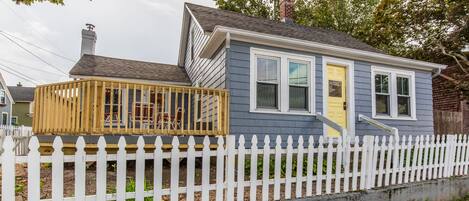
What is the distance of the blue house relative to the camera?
7613 mm

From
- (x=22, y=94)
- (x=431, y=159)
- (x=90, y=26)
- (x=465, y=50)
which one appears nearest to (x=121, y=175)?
(x=431, y=159)

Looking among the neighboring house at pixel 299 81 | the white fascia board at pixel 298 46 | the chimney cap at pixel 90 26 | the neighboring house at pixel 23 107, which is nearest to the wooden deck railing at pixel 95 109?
the neighboring house at pixel 299 81

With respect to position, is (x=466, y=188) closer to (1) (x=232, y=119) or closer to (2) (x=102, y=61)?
(1) (x=232, y=119)

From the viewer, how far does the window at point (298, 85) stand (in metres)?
8.36

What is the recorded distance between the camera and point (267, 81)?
8.03 m

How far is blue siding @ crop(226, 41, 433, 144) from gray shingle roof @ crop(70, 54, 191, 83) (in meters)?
6.05

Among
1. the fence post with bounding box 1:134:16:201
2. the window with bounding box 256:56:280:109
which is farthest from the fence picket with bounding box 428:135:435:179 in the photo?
the fence post with bounding box 1:134:16:201

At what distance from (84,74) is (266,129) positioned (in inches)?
284

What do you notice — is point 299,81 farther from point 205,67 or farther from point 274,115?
point 205,67

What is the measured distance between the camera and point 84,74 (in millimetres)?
11578

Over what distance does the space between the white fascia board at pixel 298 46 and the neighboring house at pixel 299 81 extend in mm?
22

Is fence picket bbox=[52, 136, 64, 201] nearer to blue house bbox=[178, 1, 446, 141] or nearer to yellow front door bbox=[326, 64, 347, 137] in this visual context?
blue house bbox=[178, 1, 446, 141]

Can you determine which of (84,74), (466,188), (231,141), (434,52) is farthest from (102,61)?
(434,52)

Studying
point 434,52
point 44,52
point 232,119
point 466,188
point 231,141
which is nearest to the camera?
point 231,141
